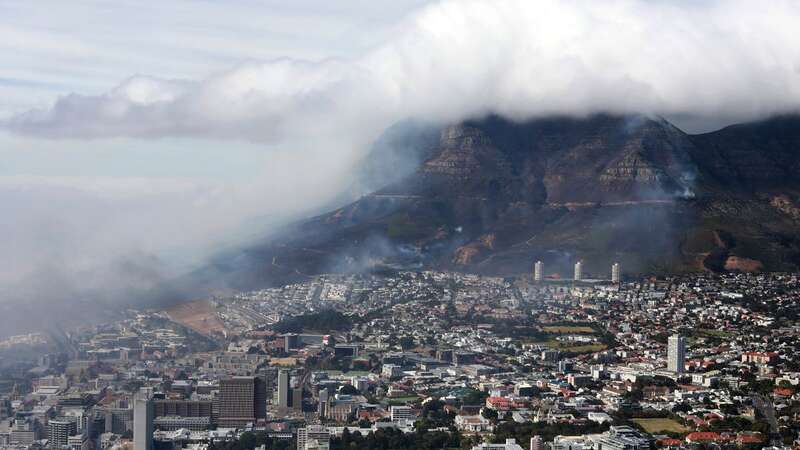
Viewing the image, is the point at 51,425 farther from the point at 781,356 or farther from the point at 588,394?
the point at 781,356

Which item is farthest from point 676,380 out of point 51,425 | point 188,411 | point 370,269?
point 370,269

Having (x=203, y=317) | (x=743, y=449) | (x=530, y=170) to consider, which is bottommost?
(x=743, y=449)

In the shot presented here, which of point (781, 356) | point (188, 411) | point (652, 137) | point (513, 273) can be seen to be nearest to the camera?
point (188, 411)

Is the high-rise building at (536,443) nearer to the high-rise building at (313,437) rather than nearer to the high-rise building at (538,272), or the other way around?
the high-rise building at (313,437)

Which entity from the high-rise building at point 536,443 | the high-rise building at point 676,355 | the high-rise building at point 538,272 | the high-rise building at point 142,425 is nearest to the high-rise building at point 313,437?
the high-rise building at point 142,425

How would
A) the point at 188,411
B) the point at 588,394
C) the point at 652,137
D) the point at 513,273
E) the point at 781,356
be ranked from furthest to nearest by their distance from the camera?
the point at 652,137
the point at 513,273
the point at 781,356
the point at 588,394
the point at 188,411

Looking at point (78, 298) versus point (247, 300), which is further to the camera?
point (247, 300)

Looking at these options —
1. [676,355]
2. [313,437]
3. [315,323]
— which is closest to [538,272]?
[315,323]

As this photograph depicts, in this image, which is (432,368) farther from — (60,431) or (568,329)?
(60,431)
